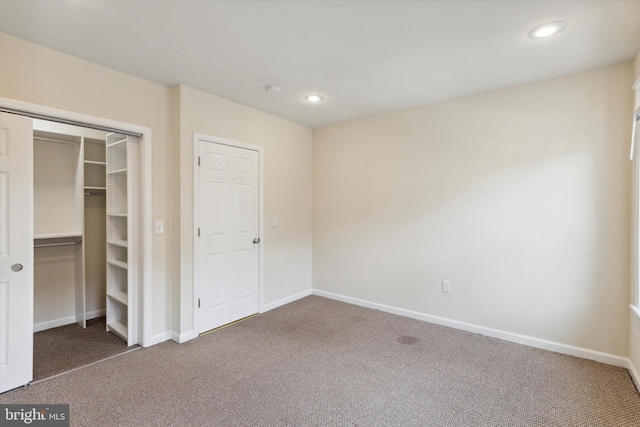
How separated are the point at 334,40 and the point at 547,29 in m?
1.42

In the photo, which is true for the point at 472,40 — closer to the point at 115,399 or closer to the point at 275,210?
the point at 275,210

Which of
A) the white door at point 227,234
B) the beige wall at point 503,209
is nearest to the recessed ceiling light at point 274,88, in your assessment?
the white door at point 227,234

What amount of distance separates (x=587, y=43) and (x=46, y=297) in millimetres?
5484

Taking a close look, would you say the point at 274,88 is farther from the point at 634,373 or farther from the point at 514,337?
the point at 634,373

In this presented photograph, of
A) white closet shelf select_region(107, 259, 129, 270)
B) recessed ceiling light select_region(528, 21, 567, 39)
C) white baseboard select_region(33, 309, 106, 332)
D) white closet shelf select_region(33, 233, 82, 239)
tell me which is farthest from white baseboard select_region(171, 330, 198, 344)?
recessed ceiling light select_region(528, 21, 567, 39)

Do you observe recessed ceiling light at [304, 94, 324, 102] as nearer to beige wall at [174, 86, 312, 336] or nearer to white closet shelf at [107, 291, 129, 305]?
beige wall at [174, 86, 312, 336]

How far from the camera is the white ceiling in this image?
1.85 metres

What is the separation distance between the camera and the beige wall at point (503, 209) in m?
2.59

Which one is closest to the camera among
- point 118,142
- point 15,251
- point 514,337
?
point 15,251

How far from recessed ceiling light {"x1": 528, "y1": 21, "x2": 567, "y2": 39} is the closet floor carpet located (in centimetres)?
419

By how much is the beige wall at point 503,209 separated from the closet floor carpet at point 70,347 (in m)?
2.78

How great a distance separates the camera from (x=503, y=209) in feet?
10.0

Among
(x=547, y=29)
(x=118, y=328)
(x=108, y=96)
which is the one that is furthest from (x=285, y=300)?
(x=547, y=29)

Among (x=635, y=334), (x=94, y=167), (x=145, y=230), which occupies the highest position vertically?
(x=94, y=167)
